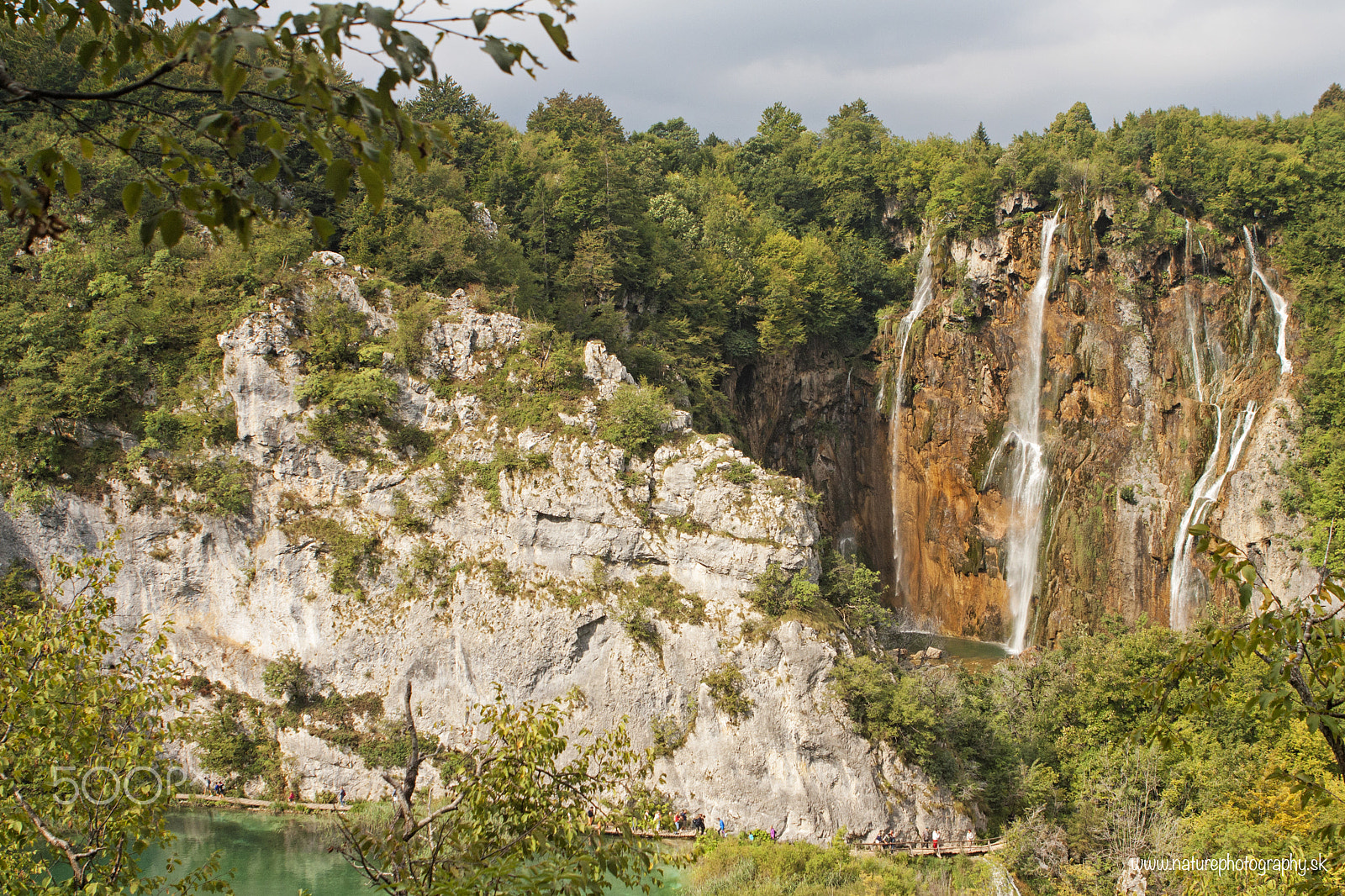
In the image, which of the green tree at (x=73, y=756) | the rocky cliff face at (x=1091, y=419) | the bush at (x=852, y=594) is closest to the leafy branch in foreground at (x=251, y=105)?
the green tree at (x=73, y=756)

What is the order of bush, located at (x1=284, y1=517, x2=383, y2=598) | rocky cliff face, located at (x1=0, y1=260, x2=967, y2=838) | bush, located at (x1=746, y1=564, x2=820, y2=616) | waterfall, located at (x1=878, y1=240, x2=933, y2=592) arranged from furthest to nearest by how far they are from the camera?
waterfall, located at (x1=878, y1=240, x2=933, y2=592), bush, located at (x1=284, y1=517, x2=383, y2=598), bush, located at (x1=746, y1=564, x2=820, y2=616), rocky cliff face, located at (x1=0, y1=260, x2=967, y2=838)

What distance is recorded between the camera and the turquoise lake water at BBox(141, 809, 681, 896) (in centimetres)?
1850

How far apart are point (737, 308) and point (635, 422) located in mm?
13265

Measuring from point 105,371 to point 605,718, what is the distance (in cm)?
1715

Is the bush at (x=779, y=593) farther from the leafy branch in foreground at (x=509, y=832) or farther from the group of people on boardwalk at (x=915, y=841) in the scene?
the leafy branch in foreground at (x=509, y=832)

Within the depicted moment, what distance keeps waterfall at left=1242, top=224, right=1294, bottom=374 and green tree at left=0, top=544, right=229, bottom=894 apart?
3497 centimetres

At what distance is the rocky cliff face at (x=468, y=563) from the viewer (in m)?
21.6

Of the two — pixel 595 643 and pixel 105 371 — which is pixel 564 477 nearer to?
pixel 595 643

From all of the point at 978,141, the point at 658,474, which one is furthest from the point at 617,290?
the point at 978,141

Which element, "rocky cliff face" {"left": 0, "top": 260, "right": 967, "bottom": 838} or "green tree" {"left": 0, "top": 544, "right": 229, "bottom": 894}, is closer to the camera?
"green tree" {"left": 0, "top": 544, "right": 229, "bottom": 894}

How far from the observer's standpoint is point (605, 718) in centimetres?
2214

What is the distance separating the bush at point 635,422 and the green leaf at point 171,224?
21.0 m

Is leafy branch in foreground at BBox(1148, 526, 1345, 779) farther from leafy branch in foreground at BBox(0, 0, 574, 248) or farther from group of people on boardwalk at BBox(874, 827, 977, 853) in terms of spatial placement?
group of people on boardwalk at BBox(874, 827, 977, 853)

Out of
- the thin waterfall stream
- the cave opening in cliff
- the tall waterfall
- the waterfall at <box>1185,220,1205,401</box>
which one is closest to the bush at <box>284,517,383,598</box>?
the tall waterfall
